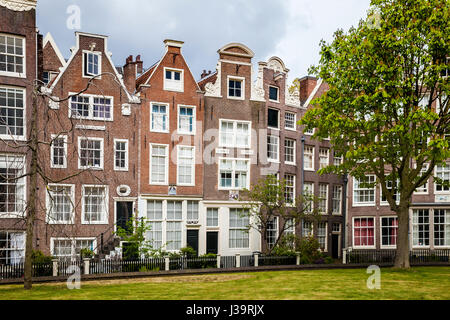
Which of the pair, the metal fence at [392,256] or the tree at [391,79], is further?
the metal fence at [392,256]

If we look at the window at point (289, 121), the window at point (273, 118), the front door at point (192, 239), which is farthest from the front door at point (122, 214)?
the window at point (289, 121)

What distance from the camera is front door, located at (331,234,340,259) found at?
1908 inches

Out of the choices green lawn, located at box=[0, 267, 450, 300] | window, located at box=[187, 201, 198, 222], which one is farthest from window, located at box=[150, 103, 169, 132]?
green lawn, located at box=[0, 267, 450, 300]

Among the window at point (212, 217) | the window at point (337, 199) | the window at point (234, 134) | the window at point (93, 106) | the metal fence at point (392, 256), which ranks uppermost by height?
the window at point (93, 106)

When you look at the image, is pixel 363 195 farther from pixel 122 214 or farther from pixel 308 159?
pixel 122 214

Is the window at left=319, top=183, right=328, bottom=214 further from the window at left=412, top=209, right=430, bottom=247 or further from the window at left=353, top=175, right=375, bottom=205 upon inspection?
the window at left=412, top=209, right=430, bottom=247

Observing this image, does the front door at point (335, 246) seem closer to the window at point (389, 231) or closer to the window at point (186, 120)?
the window at point (389, 231)

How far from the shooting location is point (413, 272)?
3056 centimetres

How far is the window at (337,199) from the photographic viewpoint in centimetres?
4900

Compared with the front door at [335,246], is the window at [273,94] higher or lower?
higher

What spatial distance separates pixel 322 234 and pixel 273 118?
11793 millimetres

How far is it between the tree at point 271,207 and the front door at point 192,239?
4.31 metres
